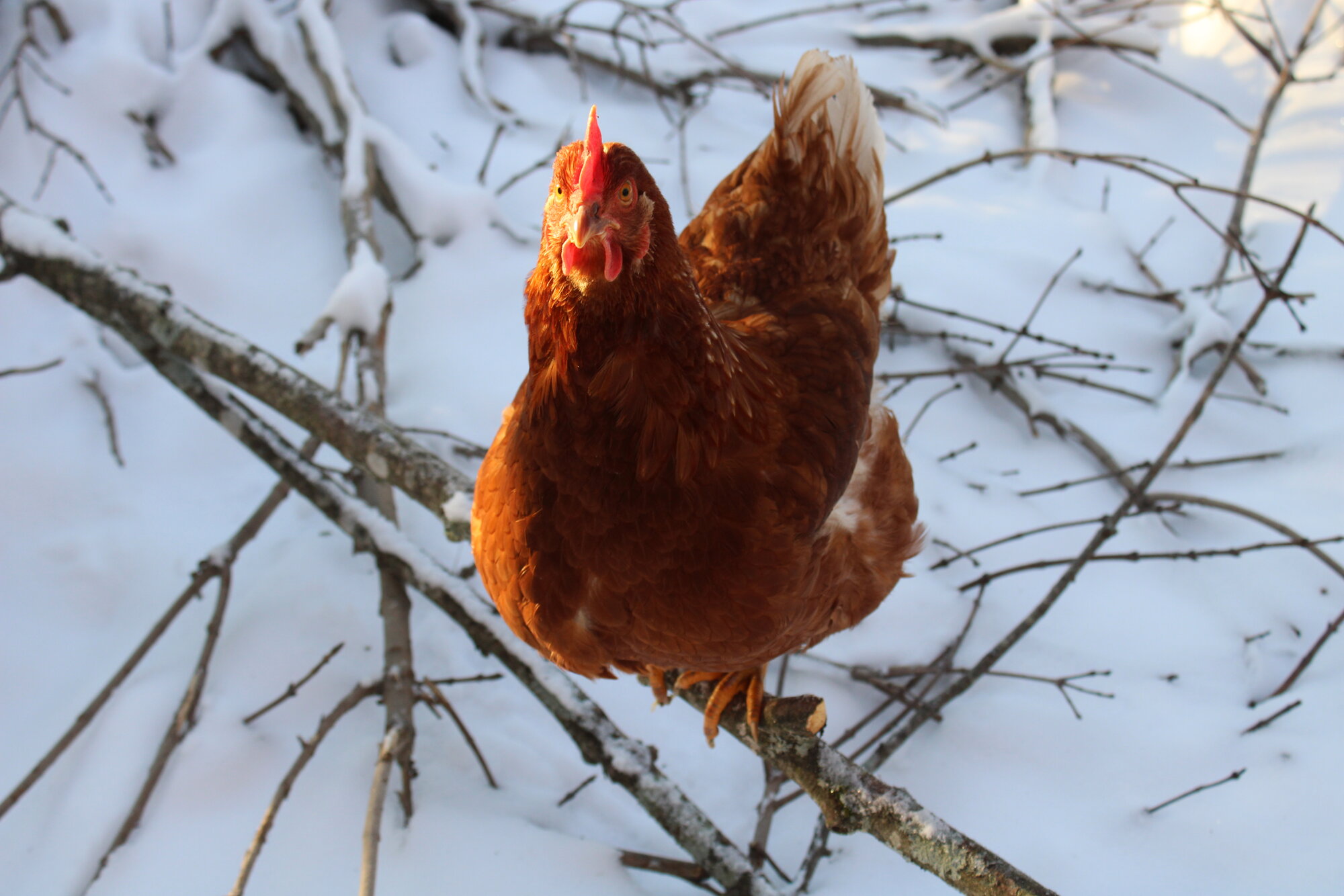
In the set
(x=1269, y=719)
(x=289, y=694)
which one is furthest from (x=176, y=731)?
(x=1269, y=719)

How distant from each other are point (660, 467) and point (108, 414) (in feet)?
6.29

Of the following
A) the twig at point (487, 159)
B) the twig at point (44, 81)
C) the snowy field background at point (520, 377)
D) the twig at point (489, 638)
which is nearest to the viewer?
the twig at point (489, 638)

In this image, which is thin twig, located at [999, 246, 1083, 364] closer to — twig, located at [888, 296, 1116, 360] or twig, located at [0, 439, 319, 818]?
twig, located at [888, 296, 1116, 360]

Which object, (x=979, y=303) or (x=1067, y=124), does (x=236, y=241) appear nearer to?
(x=979, y=303)

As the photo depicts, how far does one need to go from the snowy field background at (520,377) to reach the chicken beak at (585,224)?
1.23 m

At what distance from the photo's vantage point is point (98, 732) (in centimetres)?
183

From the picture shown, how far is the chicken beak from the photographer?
1076mm

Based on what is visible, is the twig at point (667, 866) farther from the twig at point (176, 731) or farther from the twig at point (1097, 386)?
the twig at point (1097, 386)

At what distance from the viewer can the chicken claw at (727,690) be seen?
5.38 ft

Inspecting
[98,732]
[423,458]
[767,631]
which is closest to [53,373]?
[98,732]

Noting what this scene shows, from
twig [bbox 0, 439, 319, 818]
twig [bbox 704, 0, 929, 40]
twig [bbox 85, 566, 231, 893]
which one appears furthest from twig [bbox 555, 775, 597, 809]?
twig [bbox 704, 0, 929, 40]

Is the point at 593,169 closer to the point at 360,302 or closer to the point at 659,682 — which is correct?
the point at 659,682

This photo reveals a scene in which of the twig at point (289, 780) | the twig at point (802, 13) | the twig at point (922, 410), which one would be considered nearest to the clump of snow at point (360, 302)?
the twig at point (289, 780)

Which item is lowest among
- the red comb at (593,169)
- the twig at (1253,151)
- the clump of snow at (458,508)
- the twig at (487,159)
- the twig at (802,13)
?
the clump of snow at (458,508)
